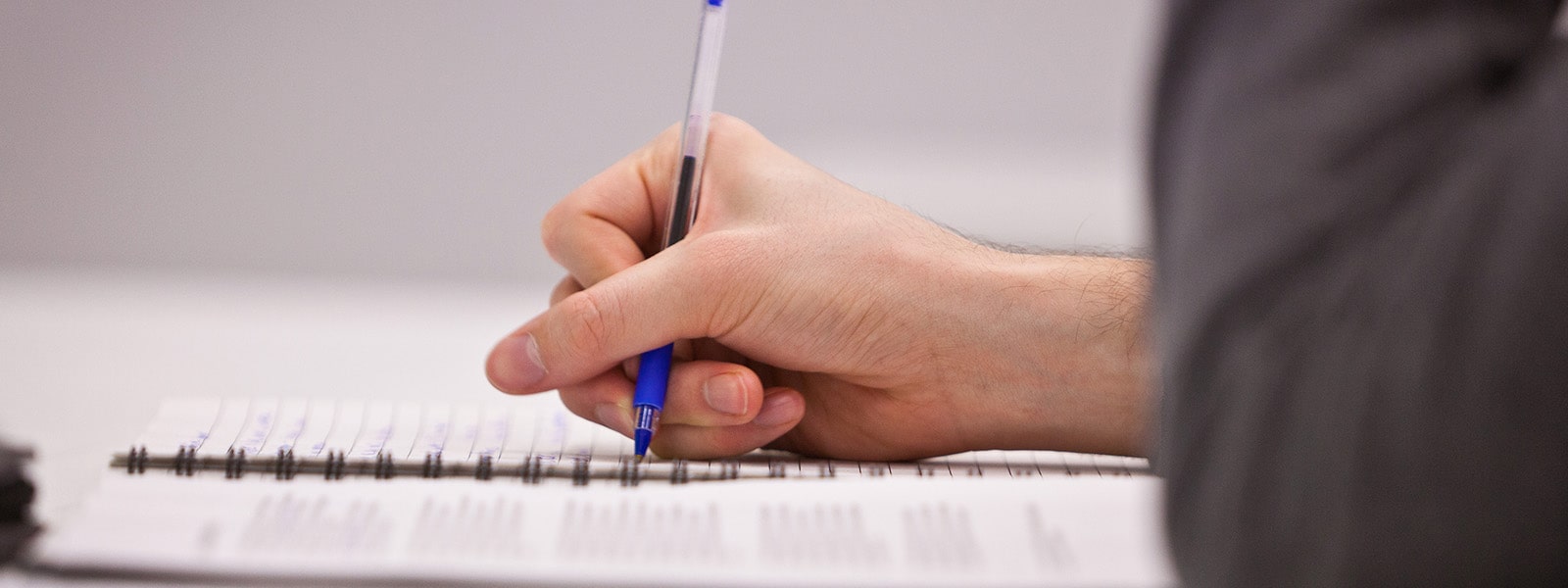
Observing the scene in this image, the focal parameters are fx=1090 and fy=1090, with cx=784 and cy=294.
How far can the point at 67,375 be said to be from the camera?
74 cm

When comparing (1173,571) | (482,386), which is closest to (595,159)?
(482,386)

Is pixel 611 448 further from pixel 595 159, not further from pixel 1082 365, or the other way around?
pixel 595 159

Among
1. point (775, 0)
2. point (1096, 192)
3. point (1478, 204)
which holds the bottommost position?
point (1478, 204)

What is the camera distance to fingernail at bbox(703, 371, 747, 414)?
636 millimetres

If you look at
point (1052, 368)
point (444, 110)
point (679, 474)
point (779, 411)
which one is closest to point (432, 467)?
point (679, 474)

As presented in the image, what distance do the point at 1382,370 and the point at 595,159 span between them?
1.48 metres

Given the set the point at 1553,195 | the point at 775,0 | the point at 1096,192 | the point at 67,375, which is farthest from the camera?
the point at 775,0

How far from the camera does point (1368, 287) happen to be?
0.21 meters

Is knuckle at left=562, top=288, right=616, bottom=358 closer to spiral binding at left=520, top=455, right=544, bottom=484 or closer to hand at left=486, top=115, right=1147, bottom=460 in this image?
hand at left=486, top=115, right=1147, bottom=460

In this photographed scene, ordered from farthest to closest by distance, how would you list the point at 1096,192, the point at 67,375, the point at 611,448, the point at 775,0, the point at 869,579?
the point at 775,0
the point at 1096,192
the point at 67,375
the point at 611,448
the point at 869,579

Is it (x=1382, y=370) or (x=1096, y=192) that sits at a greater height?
(x=1096, y=192)

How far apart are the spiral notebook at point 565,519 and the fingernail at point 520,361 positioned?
76 millimetres

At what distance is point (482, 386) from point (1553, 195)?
72 cm

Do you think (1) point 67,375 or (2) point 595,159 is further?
(2) point 595,159
